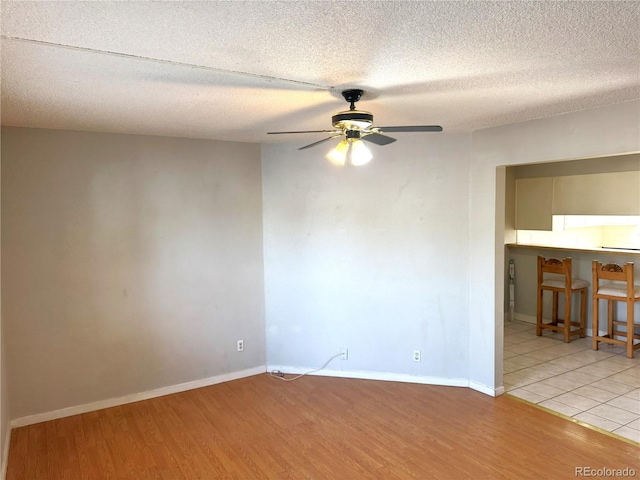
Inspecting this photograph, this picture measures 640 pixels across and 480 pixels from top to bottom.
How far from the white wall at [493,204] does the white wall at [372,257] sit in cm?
10

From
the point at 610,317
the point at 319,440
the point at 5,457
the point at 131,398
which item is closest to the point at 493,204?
the point at 319,440

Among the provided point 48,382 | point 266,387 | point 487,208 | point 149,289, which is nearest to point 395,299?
point 487,208

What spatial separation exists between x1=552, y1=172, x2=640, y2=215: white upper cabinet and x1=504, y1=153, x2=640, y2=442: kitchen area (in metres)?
0.01

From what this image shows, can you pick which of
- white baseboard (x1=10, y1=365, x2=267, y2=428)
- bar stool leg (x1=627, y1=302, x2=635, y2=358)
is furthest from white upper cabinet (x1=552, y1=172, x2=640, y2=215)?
white baseboard (x1=10, y1=365, x2=267, y2=428)

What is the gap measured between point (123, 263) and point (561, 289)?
5.05m

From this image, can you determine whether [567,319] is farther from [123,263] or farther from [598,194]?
[123,263]

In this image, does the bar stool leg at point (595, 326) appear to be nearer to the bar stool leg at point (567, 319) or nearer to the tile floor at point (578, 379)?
the tile floor at point (578, 379)

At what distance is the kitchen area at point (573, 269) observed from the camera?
151 inches

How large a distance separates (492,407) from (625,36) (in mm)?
2937

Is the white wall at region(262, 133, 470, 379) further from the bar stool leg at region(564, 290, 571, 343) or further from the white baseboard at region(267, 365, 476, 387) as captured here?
the bar stool leg at region(564, 290, 571, 343)

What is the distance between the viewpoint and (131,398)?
3955 millimetres

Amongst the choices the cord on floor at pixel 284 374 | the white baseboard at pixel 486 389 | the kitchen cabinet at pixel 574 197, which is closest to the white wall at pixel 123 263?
the cord on floor at pixel 284 374

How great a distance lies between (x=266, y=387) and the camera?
4234mm

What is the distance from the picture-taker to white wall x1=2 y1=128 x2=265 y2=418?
3.50 meters
